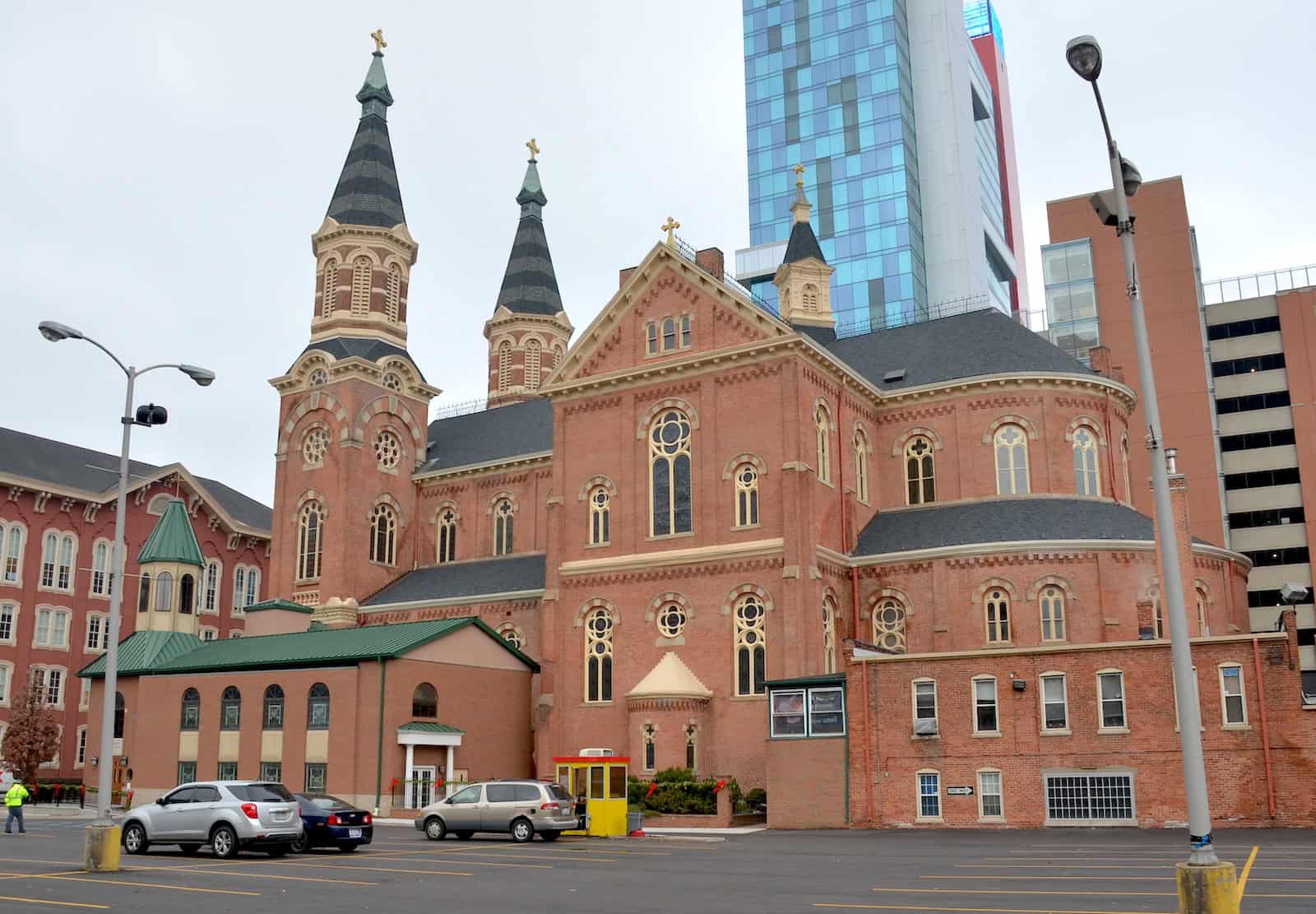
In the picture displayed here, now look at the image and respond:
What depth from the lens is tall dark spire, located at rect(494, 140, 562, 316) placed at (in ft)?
261

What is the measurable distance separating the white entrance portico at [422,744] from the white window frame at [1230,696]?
83.3ft

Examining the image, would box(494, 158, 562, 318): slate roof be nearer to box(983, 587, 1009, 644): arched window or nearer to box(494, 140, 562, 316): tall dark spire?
box(494, 140, 562, 316): tall dark spire

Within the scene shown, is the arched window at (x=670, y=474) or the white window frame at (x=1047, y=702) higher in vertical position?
the arched window at (x=670, y=474)

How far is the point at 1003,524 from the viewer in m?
43.7

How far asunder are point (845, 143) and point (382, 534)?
7238cm

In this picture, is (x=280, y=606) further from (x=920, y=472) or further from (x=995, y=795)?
(x=995, y=795)

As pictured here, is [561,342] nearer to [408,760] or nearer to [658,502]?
[658,502]

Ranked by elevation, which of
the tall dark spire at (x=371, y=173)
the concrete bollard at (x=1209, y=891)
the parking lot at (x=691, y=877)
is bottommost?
the parking lot at (x=691, y=877)

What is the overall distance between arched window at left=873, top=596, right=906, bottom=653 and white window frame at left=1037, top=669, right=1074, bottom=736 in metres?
9.78

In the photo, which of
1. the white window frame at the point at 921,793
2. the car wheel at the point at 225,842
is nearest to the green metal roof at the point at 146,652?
the car wheel at the point at 225,842

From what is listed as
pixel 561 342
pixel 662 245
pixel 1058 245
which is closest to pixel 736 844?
pixel 662 245

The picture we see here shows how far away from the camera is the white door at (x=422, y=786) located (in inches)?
1700

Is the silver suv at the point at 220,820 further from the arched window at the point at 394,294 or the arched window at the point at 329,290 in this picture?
the arched window at the point at 394,294

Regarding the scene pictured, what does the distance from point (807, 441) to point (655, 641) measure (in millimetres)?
8831
